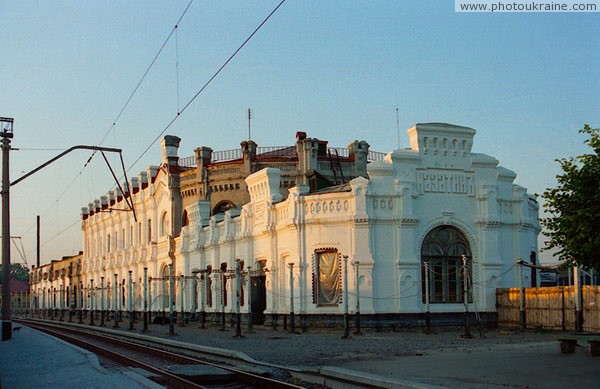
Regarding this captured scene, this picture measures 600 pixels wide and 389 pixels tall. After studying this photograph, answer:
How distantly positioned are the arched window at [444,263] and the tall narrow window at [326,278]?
375 cm

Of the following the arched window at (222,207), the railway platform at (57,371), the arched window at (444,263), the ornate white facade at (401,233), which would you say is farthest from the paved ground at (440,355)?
the arched window at (222,207)

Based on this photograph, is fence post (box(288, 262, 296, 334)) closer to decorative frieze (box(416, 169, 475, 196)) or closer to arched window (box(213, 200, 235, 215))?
decorative frieze (box(416, 169, 475, 196))

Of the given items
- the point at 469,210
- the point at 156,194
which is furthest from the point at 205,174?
the point at 469,210

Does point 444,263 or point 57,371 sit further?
point 444,263

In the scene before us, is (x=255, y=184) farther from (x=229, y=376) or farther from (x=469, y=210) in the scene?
(x=229, y=376)

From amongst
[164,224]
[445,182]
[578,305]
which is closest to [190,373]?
[578,305]

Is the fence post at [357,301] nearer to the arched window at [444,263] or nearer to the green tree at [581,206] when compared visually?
the arched window at [444,263]

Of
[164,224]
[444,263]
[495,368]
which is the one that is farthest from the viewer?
[164,224]

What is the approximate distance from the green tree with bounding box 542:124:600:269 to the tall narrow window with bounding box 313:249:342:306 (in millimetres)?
15991

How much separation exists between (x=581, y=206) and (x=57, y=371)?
42.3 ft

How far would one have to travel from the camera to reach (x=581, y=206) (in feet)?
57.5

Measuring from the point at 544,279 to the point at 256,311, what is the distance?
3174 cm

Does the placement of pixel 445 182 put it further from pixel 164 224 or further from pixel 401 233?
pixel 164 224

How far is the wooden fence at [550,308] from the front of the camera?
88.5 feet
